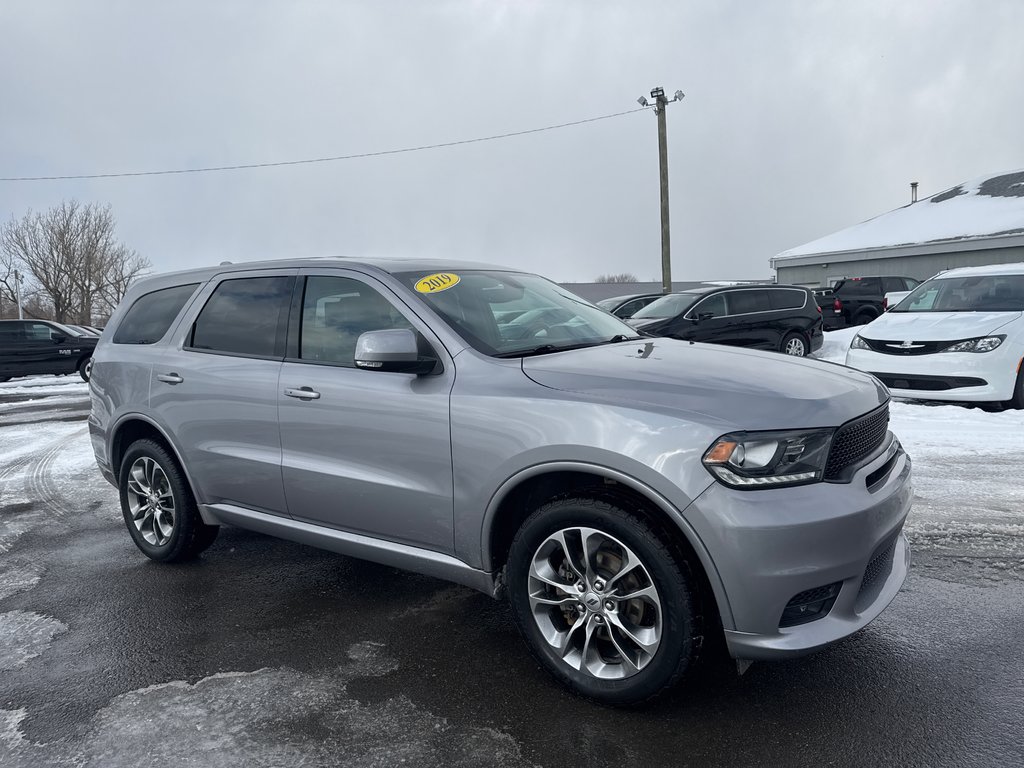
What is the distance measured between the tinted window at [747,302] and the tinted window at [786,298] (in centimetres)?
16

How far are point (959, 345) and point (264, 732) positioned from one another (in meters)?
8.32

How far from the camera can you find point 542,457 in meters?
2.97

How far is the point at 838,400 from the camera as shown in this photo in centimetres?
295

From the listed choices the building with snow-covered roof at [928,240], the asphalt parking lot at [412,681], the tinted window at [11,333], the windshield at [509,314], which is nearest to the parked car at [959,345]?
the asphalt parking lot at [412,681]

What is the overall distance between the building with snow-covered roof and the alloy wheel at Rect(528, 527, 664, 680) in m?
24.7

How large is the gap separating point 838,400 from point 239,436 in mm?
2965

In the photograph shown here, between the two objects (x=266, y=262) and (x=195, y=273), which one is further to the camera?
(x=195, y=273)

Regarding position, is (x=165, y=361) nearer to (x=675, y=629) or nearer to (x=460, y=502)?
(x=460, y=502)

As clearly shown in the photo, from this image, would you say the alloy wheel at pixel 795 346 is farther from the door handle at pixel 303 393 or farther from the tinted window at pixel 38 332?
the tinted window at pixel 38 332

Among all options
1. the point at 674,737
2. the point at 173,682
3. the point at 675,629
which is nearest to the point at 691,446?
the point at 675,629

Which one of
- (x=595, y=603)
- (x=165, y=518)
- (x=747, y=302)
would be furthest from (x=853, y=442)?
(x=747, y=302)

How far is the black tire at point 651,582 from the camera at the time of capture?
272cm

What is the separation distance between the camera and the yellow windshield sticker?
3.74 meters

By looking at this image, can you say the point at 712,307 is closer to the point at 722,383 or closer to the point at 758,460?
the point at 722,383
